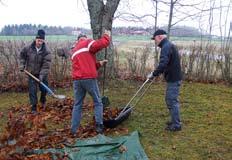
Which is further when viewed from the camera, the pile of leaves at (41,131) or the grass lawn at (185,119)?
the grass lawn at (185,119)

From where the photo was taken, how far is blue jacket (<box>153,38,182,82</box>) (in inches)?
291

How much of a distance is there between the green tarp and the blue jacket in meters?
1.44

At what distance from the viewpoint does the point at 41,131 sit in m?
6.89

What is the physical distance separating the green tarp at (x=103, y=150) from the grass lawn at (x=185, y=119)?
1.10 ft

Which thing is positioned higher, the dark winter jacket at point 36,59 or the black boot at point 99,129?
the dark winter jacket at point 36,59

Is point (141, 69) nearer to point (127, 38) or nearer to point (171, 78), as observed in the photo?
point (127, 38)

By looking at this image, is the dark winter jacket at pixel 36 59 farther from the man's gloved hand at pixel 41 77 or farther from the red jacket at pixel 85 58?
the red jacket at pixel 85 58

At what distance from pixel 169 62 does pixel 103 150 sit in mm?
2112

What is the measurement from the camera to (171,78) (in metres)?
7.59

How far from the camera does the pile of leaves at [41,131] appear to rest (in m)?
5.27

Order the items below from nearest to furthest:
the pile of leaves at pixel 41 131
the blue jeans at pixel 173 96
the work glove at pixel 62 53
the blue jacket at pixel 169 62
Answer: the pile of leaves at pixel 41 131 → the blue jacket at pixel 169 62 → the blue jeans at pixel 173 96 → the work glove at pixel 62 53

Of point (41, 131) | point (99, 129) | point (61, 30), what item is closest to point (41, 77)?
point (99, 129)

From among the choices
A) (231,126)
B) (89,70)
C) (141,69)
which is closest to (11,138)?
(89,70)

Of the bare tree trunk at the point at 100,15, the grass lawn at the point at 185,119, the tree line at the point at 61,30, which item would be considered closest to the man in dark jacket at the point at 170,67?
the grass lawn at the point at 185,119
